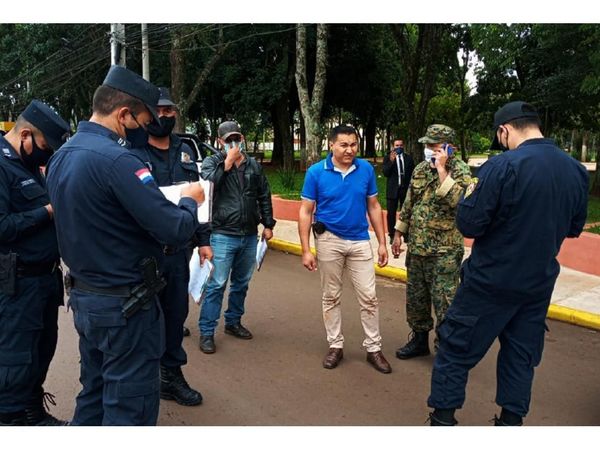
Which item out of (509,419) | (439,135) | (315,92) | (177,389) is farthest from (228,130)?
(315,92)

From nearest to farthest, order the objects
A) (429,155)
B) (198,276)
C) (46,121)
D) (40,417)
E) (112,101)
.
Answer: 1. (112,101)
2. (46,121)
3. (40,417)
4. (198,276)
5. (429,155)

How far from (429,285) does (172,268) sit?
195 cm

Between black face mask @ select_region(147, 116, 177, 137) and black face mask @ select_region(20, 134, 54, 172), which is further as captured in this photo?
black face mask @ select_region(147, 116, 177, 137)

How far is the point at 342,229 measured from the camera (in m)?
4.14

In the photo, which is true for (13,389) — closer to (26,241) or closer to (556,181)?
(26,241)

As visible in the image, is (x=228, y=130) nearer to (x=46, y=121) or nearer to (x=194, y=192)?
(x=46, y=121)

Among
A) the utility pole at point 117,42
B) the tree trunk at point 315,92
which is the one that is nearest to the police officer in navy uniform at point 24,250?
the tree trunk at point 315,92

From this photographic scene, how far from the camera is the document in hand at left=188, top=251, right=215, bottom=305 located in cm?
374

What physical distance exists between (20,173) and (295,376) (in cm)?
232

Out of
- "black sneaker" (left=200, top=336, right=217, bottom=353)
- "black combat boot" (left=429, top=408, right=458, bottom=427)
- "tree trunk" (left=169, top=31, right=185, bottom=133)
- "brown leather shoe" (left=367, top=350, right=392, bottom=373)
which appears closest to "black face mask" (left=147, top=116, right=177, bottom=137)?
"black sneaker" (left=200, top=336, right=217, bottom=353)

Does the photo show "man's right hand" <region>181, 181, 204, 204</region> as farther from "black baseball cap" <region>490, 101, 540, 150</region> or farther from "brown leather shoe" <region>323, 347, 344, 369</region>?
"brown leather shoe" <region>323, 347, 344, 369</region>

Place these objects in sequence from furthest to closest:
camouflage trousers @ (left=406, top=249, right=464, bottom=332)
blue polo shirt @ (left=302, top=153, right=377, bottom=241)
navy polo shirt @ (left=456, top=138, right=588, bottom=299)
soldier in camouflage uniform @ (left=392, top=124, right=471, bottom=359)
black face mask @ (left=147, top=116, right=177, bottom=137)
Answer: blue polo shirt @ (left=302, top=153, right=377, bottom=241) → camouflage trousers @ (left=406, top=249, right=464, bottom=332) → soldier in camouflage uniform @ (left=392, top=124, right=471, bottom=359) → black face mask @ (left=147, top=116, right=177, bottom=137) → navy polo shirt @ (left=456, top=138, right=588, bottom=299)

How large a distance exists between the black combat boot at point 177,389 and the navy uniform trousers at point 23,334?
0.83 meters

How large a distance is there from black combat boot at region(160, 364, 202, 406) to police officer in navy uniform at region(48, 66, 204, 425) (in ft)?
3.54
